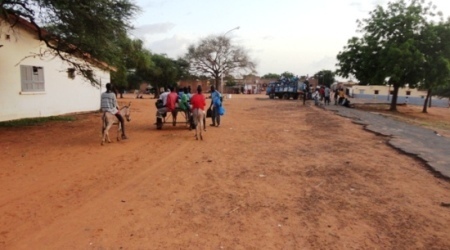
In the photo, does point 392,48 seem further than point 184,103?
Yes

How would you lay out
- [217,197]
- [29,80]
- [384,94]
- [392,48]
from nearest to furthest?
[217,197] < [29,80] < [392,48] < [384,94]

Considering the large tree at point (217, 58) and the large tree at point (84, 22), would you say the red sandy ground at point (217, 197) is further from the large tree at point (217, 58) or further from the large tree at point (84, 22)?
the large tree at point (217, 58)

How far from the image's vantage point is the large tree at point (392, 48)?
1041 inches

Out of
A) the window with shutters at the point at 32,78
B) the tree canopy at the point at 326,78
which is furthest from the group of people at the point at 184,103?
the tree canopy at the point at 326,78

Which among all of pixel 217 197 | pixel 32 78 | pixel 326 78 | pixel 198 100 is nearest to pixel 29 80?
pixel 32 78

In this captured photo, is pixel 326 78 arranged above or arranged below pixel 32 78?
above

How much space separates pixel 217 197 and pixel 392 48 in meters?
25.3

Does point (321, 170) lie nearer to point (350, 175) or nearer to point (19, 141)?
point (350, 175)

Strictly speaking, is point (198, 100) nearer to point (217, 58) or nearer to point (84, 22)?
point (84, 22)

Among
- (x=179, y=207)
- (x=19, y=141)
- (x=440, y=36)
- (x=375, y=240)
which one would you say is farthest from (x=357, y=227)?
(x=440, y=36)

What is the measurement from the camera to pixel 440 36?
27.7 metres

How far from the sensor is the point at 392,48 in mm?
26578

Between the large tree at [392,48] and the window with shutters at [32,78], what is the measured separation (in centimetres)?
2315

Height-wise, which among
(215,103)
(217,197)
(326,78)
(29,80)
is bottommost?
(217,197)
